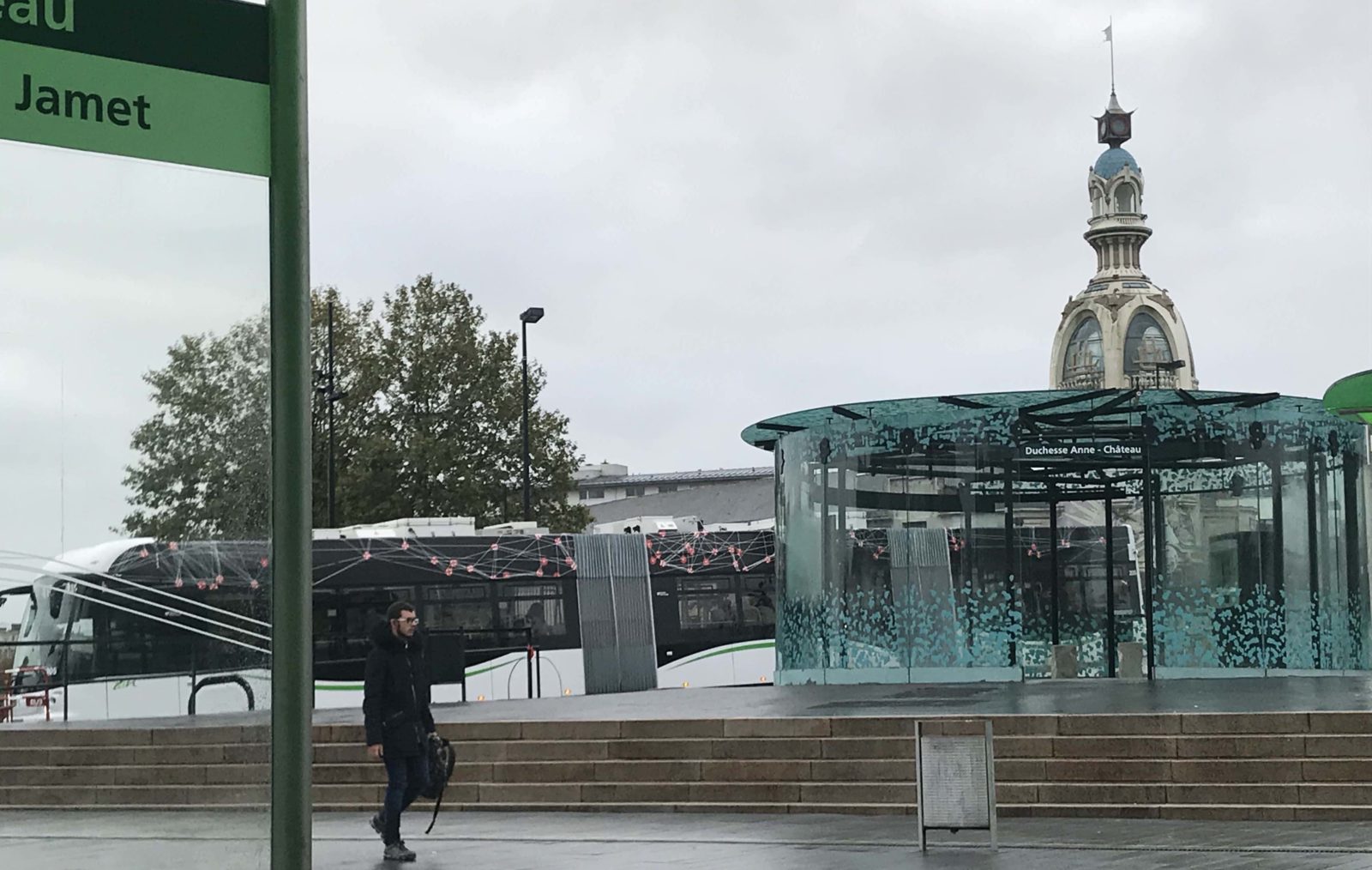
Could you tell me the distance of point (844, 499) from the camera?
23.9m

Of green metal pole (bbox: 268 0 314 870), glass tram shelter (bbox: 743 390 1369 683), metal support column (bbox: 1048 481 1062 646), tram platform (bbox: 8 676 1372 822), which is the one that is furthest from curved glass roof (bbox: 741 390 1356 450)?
green metal pole (bbox: 268 0 314 870)

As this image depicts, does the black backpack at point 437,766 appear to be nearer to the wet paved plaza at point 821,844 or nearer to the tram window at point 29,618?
the wet paved plaza at point 821,844

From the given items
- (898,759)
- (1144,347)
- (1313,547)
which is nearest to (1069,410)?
(1313,547)

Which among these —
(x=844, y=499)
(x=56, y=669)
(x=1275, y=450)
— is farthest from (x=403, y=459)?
(x=56, y=669)

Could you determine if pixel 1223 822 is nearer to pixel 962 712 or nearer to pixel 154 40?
pixel 962 712

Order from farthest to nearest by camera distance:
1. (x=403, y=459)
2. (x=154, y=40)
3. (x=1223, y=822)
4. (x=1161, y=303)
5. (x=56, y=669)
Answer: (x=1161, y=303) → (x=403, y=459) → (x=1223, y=822) → (x=56, y=669) → (x=154, y=40)

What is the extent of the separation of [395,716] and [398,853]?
0.92 m

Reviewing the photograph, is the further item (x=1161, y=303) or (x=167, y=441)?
(x=1161, y=303)

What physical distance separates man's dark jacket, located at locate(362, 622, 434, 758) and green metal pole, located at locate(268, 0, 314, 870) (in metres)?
7.96

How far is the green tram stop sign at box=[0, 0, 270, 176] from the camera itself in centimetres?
334

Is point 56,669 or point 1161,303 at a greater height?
point 1161,303

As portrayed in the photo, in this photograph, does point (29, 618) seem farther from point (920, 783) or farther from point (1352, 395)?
point (1352, 395)

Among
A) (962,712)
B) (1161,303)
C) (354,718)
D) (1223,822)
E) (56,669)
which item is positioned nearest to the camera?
(56,669)

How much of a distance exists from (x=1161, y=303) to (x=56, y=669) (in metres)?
113
